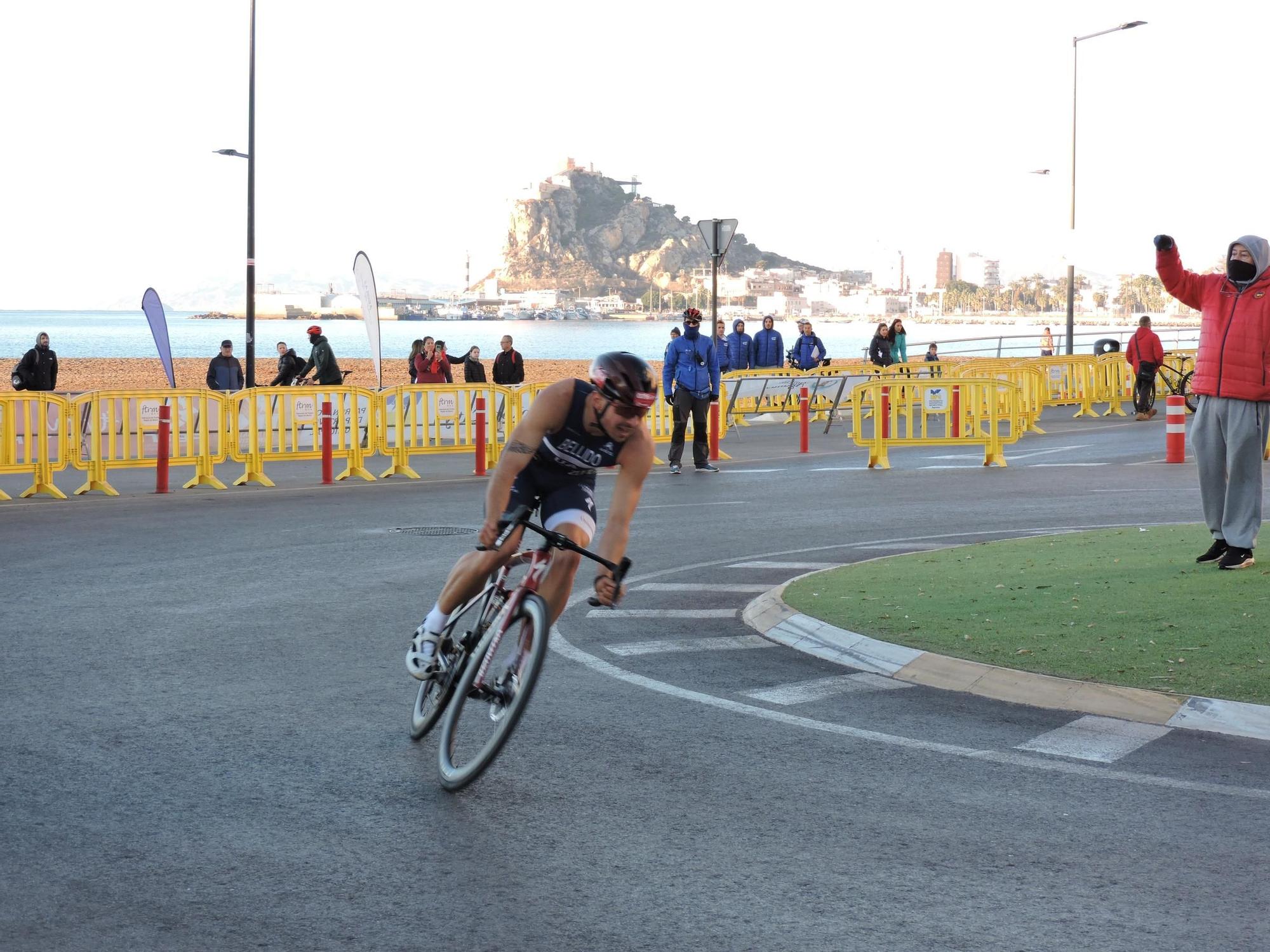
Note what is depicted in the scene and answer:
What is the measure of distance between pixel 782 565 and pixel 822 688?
14.7 feet

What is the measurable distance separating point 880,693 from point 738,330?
81.0ft

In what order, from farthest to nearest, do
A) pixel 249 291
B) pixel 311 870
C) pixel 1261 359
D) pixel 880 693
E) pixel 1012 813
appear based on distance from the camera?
pixel 249 291, pixel 1261 359, pixel 880 693, pixel 1012 813, pixel 311 870

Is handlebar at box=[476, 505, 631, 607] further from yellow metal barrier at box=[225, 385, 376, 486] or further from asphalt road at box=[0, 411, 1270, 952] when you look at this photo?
yellow metal barrier at box=[225, 385, 376, 486]

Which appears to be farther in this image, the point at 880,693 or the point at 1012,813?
the point at 880,693

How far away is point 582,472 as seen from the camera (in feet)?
22.4

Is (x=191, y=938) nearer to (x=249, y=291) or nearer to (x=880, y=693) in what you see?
(x=880, y=693)

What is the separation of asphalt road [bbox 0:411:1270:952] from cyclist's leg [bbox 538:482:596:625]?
722 millimetres

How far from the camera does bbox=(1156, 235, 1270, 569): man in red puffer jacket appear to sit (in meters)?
10.5

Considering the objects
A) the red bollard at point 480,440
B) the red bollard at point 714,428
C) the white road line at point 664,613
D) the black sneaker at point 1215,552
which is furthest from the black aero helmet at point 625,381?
the red bollard at point 714,428

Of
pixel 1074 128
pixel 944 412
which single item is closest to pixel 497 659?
pixel 944 412

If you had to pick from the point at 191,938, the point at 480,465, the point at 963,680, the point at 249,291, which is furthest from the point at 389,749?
the point at 249,291

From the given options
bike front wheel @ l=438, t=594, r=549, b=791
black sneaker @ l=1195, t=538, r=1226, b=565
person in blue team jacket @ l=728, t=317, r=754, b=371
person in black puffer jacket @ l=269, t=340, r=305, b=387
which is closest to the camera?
bike front wheel @ l=438, t=594, r=549, b=791

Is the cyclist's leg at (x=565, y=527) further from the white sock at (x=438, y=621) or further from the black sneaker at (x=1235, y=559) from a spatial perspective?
the black sneaker at (x=1235, y=559)

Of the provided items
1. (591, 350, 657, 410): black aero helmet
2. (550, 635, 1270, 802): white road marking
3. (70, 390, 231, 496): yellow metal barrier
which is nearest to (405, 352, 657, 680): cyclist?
(591, 350, 657, 410): black aero helmet
